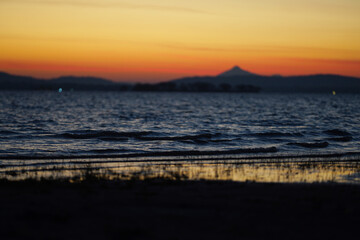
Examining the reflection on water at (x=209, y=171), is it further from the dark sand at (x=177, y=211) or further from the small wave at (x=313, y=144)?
the small wave at (x=313, y=144)

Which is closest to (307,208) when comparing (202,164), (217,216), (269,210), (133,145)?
(269,210)

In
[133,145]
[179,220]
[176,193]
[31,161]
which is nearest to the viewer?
[179,220]

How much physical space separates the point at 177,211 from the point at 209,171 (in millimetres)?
6454

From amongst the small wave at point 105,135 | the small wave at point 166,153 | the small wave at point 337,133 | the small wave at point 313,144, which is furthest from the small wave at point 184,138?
the small wave at point 337,133

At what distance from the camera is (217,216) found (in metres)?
8.13

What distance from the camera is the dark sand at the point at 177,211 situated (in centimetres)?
716

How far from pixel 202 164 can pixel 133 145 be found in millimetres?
9261

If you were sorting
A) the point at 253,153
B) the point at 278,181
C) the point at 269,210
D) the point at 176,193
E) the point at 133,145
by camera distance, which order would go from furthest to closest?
the point at 133,145 < the point at 253,153 < the point at 278,181 < the point at 176,193 < the point at 269,210

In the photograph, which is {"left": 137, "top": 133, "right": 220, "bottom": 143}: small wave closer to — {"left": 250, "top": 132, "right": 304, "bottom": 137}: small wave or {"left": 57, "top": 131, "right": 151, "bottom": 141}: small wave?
{"left": 57, "top": 131, "right": 151, "bottom": 141}: small wave

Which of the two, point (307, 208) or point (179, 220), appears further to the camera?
point (307, 208)

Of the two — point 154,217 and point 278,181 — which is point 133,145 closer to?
point 278,181

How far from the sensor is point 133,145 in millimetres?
25297

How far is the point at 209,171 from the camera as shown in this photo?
584 inches

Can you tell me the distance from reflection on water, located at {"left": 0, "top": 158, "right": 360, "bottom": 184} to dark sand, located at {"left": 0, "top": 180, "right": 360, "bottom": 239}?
5.14 feet
